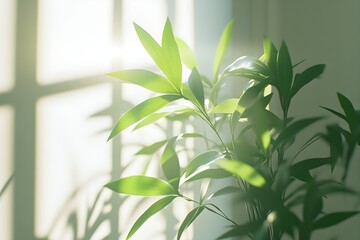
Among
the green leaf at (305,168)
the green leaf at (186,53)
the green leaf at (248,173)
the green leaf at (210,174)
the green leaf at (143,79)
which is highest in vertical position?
the green leaf at (186,53)

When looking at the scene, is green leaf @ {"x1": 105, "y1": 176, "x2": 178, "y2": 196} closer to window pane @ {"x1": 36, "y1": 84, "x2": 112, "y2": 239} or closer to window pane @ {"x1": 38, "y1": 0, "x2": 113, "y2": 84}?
window pane @ {"x1": 36, "y1": 84, "x2": 112, "y2": 239}

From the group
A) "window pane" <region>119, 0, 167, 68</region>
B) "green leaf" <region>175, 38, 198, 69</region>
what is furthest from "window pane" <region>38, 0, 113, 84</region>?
"green leaf" <region>175, 38, 198, 69</region>

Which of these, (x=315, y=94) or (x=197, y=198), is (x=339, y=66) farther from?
(x=197, y=198)

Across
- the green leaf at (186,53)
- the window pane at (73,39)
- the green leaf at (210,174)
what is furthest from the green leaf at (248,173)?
the window pane at (73,39)

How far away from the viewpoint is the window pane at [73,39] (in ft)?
3.82

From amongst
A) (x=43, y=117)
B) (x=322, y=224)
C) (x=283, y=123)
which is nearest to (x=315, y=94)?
(x=283, y=123)

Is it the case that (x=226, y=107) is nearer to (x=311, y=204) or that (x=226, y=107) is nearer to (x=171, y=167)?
(x=171, y=167)

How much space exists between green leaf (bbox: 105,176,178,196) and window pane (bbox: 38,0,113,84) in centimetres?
37

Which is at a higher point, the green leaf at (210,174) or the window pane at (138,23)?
the window pane at (138,23)

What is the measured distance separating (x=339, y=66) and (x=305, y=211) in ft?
3.19

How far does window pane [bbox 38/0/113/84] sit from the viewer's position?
3.82 feet

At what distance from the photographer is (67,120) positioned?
121 centimetres

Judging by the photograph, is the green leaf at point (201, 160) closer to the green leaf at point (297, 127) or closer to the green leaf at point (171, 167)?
the green leaf at point (171, 167)

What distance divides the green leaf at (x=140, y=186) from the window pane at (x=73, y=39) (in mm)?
365
